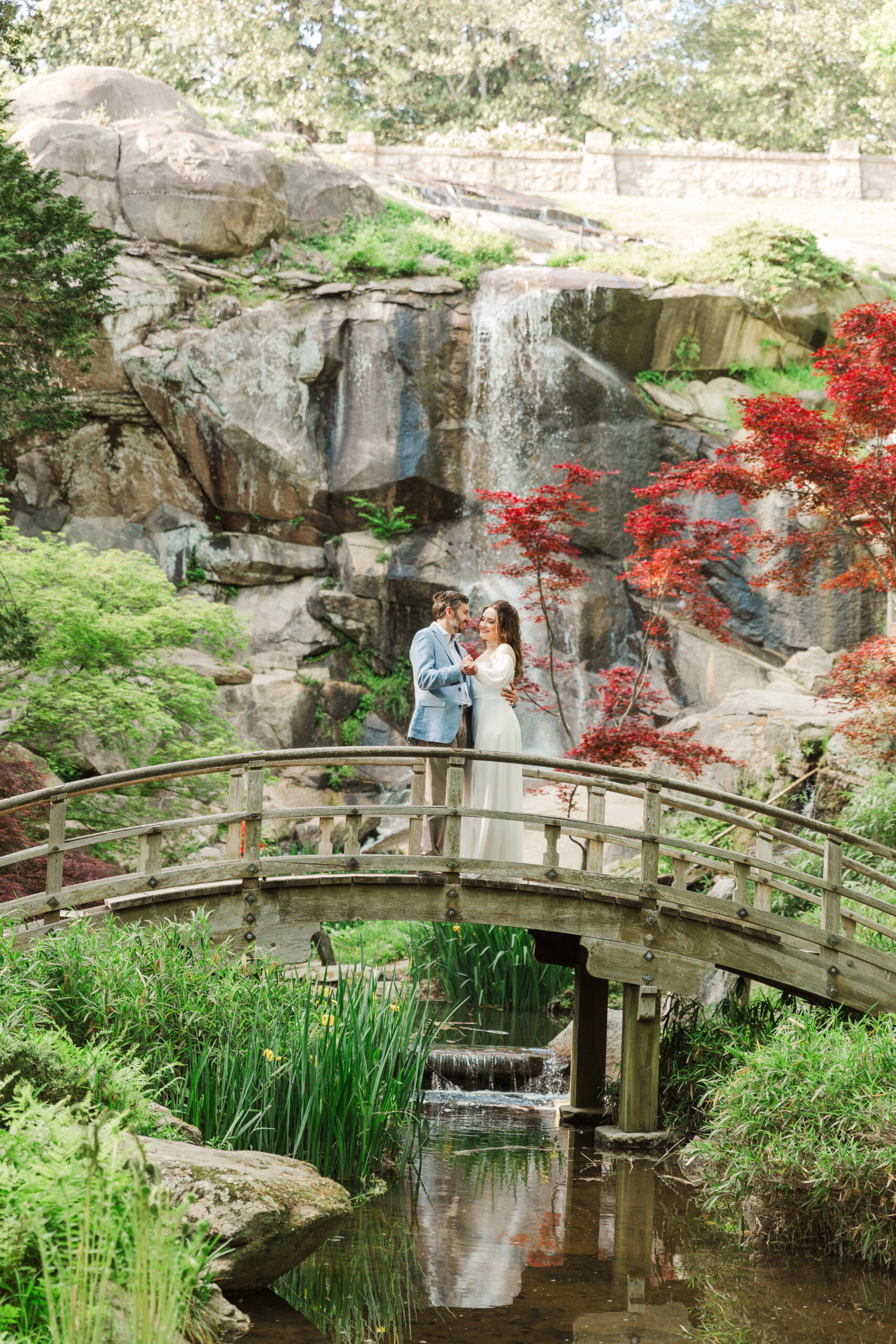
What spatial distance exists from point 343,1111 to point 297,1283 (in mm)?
942

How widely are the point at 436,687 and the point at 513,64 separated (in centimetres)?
2916

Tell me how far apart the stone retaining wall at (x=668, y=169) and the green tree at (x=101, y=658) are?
1864cm

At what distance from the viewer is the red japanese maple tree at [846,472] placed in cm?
917

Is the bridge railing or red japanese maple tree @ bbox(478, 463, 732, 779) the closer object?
the bridge railing

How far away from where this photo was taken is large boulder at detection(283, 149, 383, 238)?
18453mm

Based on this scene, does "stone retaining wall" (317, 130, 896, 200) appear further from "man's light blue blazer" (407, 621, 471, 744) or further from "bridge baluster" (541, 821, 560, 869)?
"bridge baluster" (541, 821, 560, 869)

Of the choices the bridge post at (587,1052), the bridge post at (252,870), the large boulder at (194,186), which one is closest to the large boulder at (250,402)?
the large boulder at (194,186)

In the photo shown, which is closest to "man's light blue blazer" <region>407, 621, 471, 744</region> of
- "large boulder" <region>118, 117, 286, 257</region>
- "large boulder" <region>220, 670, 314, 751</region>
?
"large boulder" <region>220, 670, 314, 751</region>

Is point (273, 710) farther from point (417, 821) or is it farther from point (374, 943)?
point (417, 821)

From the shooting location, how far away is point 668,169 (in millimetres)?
27234

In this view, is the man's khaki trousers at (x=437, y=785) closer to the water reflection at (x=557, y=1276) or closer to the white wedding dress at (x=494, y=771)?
the white wedding dress at (x=494, y=771)

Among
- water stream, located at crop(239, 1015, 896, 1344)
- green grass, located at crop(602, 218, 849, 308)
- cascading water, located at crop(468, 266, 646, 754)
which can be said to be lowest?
water stream, located at crop(239, 1015, 896, 1344)

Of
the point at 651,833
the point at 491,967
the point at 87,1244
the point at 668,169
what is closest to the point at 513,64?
the point at 668,169

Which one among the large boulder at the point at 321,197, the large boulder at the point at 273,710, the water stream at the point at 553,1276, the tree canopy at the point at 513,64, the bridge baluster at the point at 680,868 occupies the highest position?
the tree canopy at the point at 513,64
